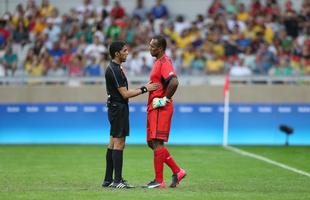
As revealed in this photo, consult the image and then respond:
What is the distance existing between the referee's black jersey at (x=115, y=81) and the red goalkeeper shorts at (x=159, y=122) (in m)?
0.49

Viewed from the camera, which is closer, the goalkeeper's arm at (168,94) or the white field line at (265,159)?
the goalkeeper's arm at (168,94)

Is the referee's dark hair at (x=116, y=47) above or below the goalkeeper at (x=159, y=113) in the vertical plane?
above

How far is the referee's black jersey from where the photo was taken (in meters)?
12.7

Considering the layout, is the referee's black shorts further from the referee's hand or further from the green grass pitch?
the green grass pitch

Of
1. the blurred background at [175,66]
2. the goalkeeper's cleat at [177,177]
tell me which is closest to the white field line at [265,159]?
the blurred background at [175,66]

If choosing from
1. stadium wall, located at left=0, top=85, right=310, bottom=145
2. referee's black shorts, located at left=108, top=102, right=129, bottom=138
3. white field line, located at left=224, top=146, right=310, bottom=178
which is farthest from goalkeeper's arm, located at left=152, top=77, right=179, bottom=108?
stadium wall, located at left=0, top=85, right=310, bottom=145

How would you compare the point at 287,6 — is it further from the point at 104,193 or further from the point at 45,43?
the point at 104,193

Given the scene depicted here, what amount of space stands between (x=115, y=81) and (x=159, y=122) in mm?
914

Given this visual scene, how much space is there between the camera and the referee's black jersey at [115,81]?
1270 centimetres

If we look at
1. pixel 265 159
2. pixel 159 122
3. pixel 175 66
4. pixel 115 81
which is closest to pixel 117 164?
pixel 159 122

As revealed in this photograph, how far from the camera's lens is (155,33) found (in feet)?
90.1

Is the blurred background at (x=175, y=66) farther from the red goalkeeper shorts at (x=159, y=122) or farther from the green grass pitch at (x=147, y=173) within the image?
the red goalkeeper shorts at (x=159, y=122)

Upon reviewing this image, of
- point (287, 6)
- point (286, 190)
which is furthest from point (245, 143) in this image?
point (286, 190)

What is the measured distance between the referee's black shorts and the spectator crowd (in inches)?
496
